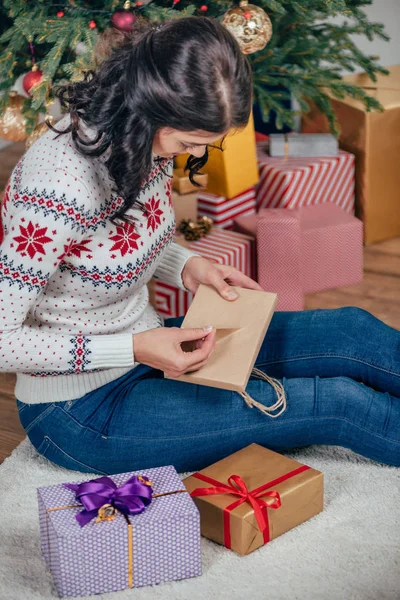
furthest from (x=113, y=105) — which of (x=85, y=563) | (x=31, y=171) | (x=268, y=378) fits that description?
(x=85, y=563)

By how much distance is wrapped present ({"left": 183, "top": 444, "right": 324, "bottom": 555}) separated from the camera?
1.44m

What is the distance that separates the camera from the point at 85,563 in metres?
1.34

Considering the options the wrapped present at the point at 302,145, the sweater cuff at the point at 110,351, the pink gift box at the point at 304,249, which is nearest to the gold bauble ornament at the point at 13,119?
the pink gift box at the point at 304,249

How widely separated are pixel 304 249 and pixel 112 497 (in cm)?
128

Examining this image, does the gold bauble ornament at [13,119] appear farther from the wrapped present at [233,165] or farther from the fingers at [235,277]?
the fingers at [235,277]

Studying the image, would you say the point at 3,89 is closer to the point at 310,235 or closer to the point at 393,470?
the point at 310,235

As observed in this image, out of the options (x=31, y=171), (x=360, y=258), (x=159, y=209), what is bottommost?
(x=360, y=258)

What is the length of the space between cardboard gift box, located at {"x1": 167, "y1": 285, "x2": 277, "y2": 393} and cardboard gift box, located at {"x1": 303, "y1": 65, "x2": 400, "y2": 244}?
121cm

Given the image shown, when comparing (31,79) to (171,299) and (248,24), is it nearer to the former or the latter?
(248,24)

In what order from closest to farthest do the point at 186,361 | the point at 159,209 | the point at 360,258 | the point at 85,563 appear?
the point at 85,563, the point at 186,361, the point at 159,209, the point at 360,258

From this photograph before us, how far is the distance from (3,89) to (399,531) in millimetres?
1567

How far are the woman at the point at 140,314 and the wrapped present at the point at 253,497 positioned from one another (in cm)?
7

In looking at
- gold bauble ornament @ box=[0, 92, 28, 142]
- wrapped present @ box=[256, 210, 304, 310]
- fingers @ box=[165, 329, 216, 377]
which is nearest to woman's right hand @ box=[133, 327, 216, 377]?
fingers @ box=[165, 329, 216, 377]

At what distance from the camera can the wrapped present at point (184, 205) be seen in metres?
2.50
